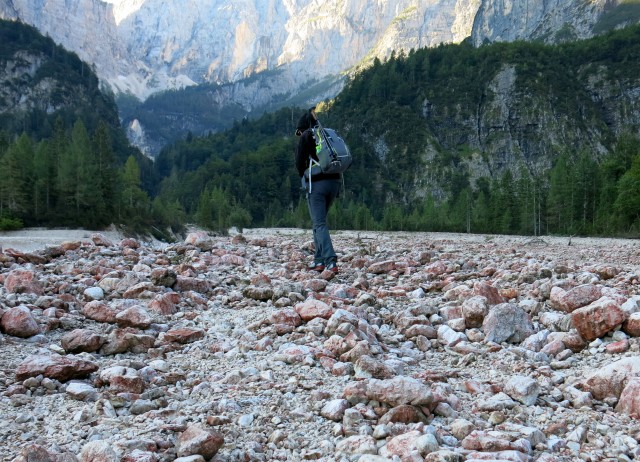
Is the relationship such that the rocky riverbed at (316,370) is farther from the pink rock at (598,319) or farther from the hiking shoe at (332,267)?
the hiking shoe at (332,267)

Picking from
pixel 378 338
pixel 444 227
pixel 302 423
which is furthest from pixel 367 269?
pixel 444 227

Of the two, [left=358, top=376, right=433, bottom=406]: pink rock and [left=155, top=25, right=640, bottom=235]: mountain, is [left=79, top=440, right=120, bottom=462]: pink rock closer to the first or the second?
[left=358, top=376, right=433, bottom=406]: pink rock

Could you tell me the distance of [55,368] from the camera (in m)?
4.52

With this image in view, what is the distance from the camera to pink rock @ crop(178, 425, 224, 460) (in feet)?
10.5

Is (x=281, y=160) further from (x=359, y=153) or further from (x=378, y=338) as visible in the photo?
(x=378, y=338)

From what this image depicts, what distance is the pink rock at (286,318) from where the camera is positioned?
20.6 ft

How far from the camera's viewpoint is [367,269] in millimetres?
11039

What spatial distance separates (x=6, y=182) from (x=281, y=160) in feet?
386

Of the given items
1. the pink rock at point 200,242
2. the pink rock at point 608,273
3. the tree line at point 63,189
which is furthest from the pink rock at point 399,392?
the tree line at point 63,189

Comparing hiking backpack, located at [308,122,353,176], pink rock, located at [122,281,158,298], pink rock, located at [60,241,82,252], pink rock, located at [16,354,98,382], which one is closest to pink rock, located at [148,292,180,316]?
pink rock, located at [122,281,158,298]

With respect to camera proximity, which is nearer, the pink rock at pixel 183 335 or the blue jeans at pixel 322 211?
the pink rock at pixel 183 335

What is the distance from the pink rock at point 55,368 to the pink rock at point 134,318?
1.63 m

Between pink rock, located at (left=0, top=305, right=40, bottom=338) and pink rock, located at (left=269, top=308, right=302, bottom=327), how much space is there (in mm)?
2620

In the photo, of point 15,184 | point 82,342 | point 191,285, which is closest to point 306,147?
point 191,285
